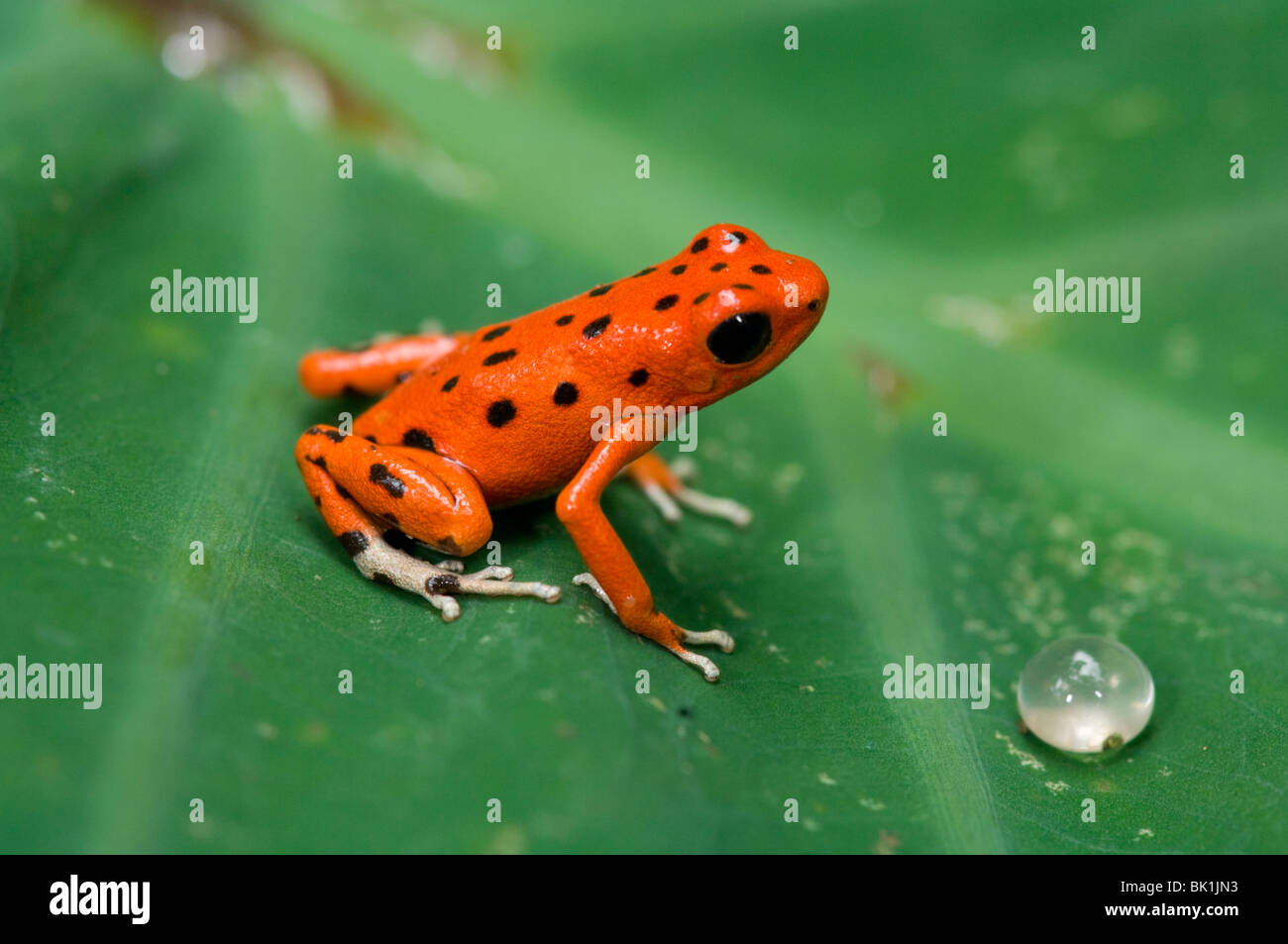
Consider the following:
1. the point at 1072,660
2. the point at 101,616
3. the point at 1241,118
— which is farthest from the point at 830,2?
the point at 101,616

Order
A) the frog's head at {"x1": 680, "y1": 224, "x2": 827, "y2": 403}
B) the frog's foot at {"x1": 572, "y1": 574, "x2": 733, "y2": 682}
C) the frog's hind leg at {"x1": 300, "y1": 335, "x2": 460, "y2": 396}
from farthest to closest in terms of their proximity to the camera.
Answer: the frog's hind leg at {"x1": 300, "y1": 335, "x2": 460, "y2": 396} → the frog's head at {"x1": 680, "y1": 224, "x2": 827, "y2": 403} → the frog's foot at {"x1": 572, "y1": 574, "x2": 733, "y2": 682}

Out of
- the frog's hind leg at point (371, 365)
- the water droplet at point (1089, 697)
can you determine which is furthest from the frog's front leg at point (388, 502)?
the water droplet at point (1089, 697)

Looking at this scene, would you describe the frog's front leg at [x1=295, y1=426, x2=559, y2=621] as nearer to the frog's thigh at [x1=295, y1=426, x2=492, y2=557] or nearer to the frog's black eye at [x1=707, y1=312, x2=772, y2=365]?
the frog's thigh at [x1=295, y1=426, x2=492, y2=557]

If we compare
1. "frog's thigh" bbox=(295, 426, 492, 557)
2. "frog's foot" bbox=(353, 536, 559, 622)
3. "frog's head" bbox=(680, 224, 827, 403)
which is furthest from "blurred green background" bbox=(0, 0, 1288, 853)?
"frog's head" bbox=(680, 224, 827, 403)

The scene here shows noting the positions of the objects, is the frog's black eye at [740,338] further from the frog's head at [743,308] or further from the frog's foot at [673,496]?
the frog's foot at [673,496]

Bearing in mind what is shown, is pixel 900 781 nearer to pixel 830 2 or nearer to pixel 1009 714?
pixel 1009 714
